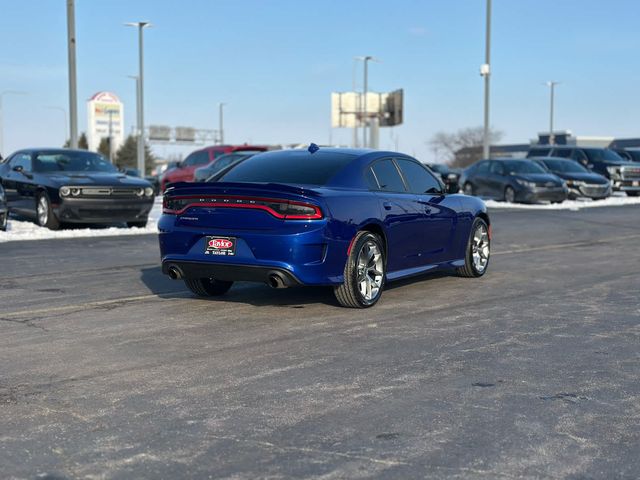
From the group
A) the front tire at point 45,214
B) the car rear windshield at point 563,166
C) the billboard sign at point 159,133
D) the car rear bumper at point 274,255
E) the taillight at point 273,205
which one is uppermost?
the billboard sign at point 159,133

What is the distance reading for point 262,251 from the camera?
750 centimetres

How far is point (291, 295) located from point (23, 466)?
5.08m

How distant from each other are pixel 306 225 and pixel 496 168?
852 inches

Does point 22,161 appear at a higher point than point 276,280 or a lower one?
higher

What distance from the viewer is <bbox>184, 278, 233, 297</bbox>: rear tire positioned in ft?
28.5

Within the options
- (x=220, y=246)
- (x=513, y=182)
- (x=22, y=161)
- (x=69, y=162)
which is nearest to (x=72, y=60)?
(x=22, y=161)

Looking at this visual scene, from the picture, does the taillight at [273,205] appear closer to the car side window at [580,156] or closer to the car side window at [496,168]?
the car side window at [496,168]

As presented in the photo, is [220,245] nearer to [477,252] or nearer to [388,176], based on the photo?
[388,176]

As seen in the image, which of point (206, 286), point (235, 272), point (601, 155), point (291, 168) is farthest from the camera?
point (601, 155)

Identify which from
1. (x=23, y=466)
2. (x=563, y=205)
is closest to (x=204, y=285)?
(x=23, y=466)

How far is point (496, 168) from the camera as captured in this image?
28312 mm

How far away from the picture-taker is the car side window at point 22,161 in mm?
16953

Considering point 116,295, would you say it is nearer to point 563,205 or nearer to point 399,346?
point 399,346

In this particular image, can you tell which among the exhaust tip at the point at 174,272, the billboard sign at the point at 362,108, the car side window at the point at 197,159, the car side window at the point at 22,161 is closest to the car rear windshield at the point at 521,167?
the car side window at the point at 197,159
